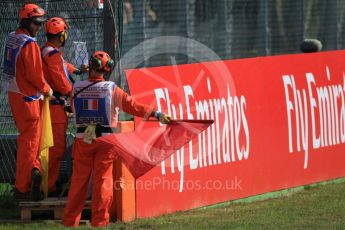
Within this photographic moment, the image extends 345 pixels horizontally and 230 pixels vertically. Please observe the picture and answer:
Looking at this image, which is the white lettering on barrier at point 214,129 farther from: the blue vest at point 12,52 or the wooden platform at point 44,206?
the blue vest at point 12,52

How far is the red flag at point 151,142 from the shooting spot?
10.7m

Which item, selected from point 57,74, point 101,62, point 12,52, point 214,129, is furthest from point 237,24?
point 101,62

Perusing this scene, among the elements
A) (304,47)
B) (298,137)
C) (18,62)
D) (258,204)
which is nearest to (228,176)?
(258,204)

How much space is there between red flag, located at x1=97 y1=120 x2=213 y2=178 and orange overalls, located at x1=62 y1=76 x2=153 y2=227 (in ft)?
0.57

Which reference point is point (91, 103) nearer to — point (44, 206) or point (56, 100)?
point (56, 100)

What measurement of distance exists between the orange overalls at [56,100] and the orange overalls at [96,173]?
2.37ft

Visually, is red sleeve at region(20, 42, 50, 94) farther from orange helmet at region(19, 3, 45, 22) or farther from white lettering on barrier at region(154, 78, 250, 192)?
white lettering on barrier at region(154, 78, 250, 192)

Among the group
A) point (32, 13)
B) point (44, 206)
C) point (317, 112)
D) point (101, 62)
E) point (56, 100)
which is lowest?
point (44, 206)

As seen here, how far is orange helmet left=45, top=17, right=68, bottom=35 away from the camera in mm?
11586

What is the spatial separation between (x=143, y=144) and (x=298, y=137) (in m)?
3.48

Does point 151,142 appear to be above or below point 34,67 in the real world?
below

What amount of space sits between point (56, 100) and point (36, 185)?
1.00m

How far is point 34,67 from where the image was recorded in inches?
441

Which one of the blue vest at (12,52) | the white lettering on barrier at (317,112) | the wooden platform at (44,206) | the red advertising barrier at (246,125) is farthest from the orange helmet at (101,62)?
the white lettering on barrier at (317,112)
